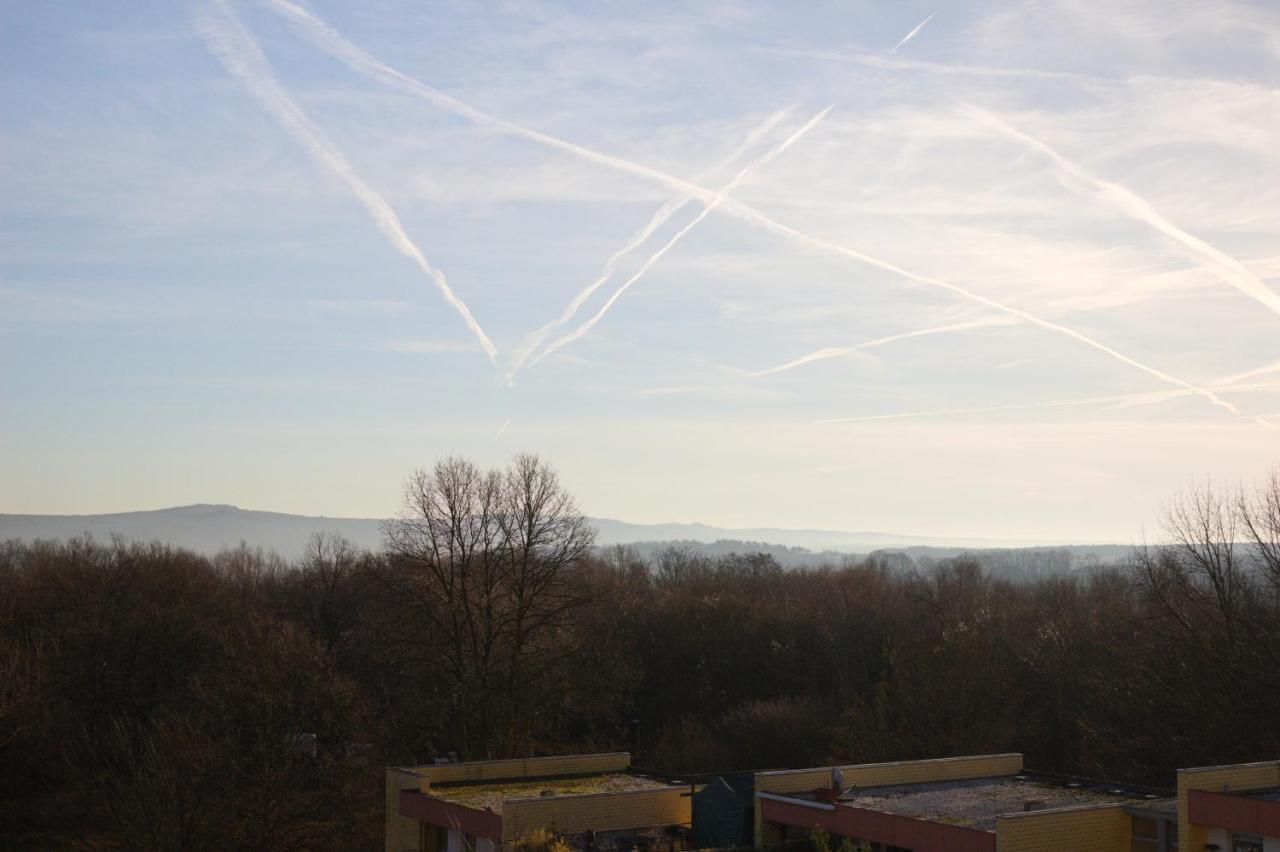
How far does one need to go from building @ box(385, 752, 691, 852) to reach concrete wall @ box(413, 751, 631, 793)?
0.09ft

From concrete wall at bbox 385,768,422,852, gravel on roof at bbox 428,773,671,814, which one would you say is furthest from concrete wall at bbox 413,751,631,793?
concrete wall at bbox 385,768,422,852

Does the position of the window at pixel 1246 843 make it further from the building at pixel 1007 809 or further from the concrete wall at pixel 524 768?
the concrete wall at pixel 524 768

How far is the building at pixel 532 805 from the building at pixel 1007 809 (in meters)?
2.77

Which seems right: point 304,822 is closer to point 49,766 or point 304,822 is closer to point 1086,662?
point 49,766

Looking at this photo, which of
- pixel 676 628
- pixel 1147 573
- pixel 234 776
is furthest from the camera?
pixel 676 628

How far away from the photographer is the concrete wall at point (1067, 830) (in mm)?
22156

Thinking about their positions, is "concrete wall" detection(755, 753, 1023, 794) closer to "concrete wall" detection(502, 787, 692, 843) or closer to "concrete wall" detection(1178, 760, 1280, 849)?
"concrete wall" detection(502, 787, 692, 843)

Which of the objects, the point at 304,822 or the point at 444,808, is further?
the point at 304,822

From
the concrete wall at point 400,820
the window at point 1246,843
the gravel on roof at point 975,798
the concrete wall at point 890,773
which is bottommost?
the concrete wall at point 400,820

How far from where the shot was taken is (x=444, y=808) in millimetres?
29094

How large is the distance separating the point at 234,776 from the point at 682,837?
17069 millimetres

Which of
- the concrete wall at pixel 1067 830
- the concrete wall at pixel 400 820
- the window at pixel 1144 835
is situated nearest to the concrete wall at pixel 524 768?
the concrete wall at pixel 400 820

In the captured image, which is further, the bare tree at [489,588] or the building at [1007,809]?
the bare tree at [489,588]

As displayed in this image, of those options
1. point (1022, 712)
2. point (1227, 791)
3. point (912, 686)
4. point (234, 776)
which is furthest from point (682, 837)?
point (1022, 712)
